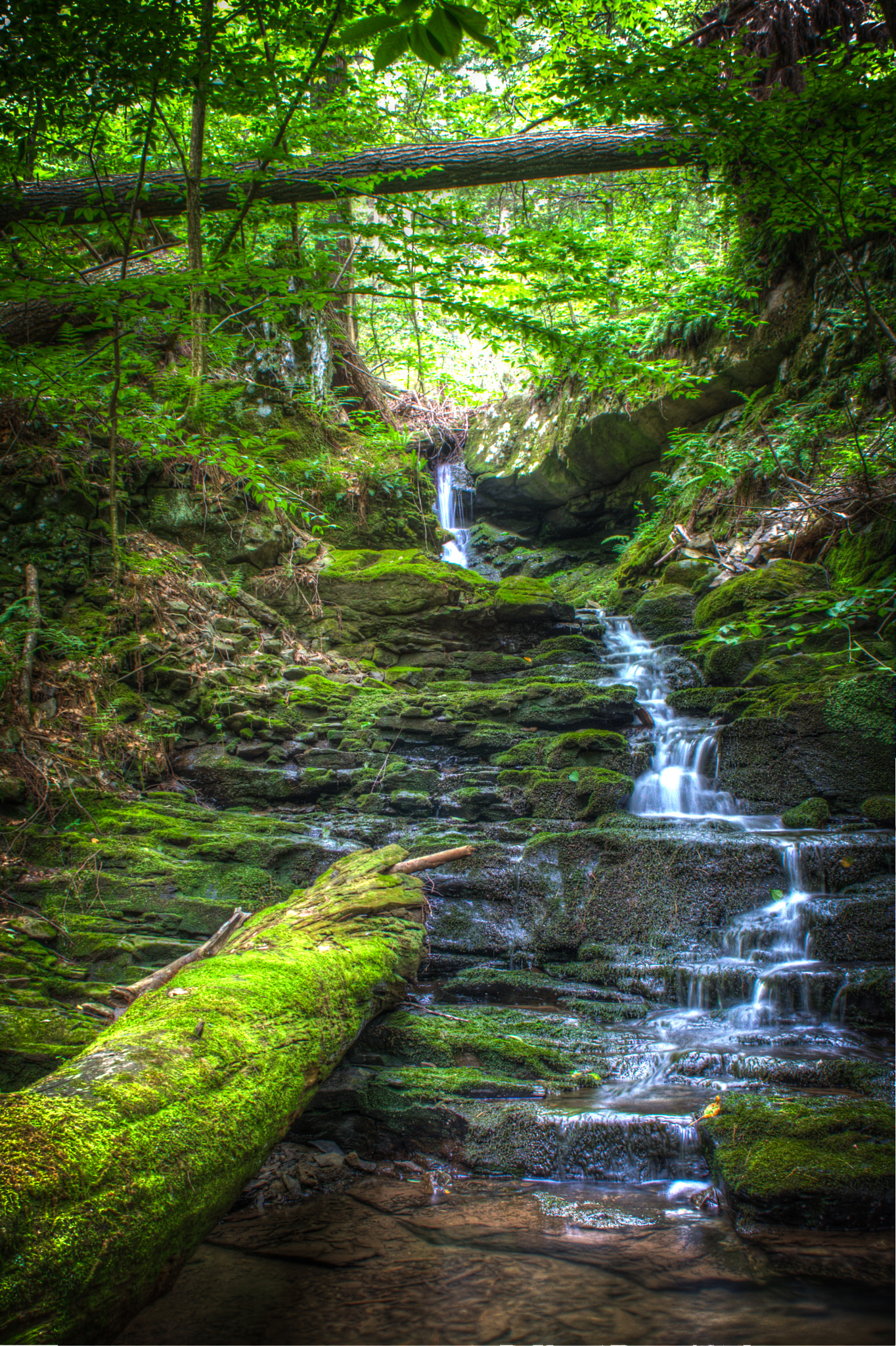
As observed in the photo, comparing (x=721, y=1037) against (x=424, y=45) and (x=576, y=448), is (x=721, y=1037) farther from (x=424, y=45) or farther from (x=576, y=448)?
(x=576, y=448)

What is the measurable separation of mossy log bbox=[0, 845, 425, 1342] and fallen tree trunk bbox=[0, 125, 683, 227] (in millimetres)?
5530

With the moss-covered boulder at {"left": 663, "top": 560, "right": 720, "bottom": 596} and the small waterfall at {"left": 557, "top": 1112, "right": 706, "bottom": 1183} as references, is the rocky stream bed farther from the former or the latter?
the moss-covered boulder at {"left": 663, "top": 560, "right": 720, "bottom": 596}

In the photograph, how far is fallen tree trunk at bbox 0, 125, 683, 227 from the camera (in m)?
5.99

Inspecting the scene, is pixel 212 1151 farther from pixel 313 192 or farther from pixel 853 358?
pixel 853 358

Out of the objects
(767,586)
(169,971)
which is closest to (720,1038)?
(169,971)

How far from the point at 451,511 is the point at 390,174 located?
9367mm

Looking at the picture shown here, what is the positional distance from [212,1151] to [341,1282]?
759mm

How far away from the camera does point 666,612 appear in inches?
405

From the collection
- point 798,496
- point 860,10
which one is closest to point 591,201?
point 860,10

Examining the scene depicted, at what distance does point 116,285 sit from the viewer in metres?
4.20

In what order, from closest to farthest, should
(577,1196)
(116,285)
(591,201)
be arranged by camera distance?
1. (577,1196)
2. (116,285)
3. (591,201)

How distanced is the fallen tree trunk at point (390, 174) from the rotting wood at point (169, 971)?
529 centimetres

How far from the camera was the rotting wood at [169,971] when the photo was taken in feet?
10.3

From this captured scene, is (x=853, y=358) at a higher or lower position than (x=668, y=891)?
higher
